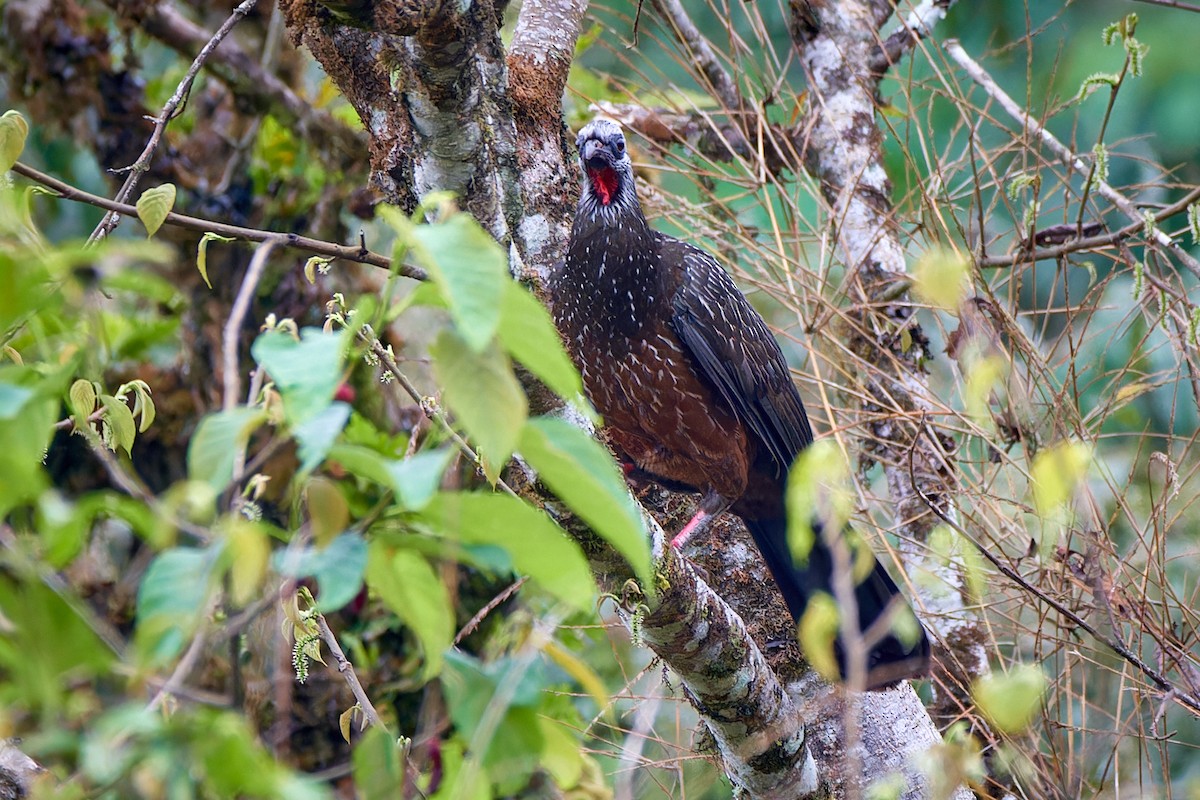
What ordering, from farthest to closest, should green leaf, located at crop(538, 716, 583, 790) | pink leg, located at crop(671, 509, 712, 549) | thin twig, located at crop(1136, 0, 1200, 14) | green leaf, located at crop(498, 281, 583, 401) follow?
pink leg, located at crop(671, 509, 712, 549) → thin twig, located at crop(1136, 0, 1200, 14) → green leaf, located at crop(538, 716, 583, 790) → green leaf, located at crop(498, 281, 583, 401)

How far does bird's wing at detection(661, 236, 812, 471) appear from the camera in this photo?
3088mm

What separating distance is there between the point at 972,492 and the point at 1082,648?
0.45 metres

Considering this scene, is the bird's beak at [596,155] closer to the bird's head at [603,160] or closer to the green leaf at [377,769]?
the bird's head at [603,160]

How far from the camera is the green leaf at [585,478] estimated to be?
85 centimetres

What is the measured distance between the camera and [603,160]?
3.03 m

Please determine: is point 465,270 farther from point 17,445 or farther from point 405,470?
point 17,445

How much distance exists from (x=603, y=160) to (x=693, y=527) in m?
1.02

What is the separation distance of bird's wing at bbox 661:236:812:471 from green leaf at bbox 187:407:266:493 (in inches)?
89.8

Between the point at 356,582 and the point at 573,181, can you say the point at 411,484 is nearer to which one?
the point at 356,582

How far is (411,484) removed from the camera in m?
0.77

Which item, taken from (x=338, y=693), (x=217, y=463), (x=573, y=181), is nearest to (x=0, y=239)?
(x=217, y=463)

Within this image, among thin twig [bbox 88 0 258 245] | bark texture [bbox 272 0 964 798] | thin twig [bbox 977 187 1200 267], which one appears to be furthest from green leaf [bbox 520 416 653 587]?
thin twig [bbox 977 187 1200 267]

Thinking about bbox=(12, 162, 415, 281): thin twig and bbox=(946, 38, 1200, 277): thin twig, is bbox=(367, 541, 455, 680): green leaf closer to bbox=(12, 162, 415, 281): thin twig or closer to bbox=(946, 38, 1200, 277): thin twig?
bbox=(12, 162, 415, 281): thin twig

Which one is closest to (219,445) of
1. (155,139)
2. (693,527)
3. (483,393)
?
(483,393)
